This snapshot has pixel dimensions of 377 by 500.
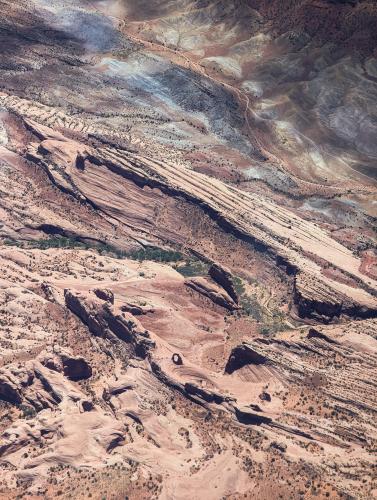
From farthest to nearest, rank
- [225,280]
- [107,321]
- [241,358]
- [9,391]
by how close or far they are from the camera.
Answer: [225,280]
[107,321]
[241,358]
[9,391]

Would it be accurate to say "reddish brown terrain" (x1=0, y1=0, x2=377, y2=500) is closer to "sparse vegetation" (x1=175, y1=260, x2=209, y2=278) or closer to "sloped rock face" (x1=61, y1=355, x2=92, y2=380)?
"sloped rock face" (x1=61, y1=355, x2=92, y2=380)

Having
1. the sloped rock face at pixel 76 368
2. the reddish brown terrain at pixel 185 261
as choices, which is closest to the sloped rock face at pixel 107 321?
the reddish brown terrain at pixel 185 261

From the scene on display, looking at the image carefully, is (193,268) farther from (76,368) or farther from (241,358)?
(76,368)

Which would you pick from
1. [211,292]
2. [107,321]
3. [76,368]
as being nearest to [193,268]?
[211,292]

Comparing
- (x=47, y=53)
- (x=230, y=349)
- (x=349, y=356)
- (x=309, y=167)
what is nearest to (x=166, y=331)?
(x=230, y=349)

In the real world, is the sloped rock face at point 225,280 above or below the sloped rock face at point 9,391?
above

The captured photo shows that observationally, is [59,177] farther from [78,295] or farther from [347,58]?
[347,58]

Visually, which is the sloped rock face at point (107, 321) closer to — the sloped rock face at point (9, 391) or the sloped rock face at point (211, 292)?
the sloped rock face at point (9, 391)

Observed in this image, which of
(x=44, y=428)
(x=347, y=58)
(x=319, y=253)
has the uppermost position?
(x=347, y=58)
